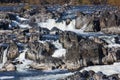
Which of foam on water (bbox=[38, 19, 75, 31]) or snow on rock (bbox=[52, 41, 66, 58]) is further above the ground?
snow on rock (bbox=[52, 41, 66, 58])

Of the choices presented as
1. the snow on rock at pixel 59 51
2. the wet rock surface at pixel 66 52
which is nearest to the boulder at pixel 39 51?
the wet rock surface at pixel 66 52

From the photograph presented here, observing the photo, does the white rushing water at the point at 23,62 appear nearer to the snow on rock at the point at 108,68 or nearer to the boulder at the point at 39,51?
the boulder at the point at 39,51

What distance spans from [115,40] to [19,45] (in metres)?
9.49

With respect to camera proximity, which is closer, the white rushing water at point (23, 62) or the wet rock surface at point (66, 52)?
the wet rock surface at point (66, 52)

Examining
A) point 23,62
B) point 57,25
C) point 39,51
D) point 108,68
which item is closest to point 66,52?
point 39,51

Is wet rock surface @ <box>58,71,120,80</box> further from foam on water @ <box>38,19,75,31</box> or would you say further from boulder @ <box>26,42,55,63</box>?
foam on water @ <box>38,19,75,31</box>

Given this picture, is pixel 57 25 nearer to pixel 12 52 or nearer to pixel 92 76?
pixel 12 52

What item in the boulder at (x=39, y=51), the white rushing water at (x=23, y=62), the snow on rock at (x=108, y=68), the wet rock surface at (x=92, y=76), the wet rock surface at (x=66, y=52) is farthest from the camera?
the boulder at (x=39, y=51)

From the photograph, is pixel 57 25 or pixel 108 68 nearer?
pixel 108 68

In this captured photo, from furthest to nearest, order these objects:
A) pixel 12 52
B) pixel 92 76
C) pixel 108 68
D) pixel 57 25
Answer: pixel 57 25
pixel 12 52
pixel 108 68
pixel 92 76

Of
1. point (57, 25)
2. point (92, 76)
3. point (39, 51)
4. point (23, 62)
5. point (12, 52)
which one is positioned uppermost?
point (39, 51)

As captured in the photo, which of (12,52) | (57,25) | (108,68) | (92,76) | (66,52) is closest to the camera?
(92,76)

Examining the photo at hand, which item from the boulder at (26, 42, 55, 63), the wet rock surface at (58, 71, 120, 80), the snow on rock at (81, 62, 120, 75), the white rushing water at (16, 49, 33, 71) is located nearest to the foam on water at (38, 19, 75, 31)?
the boulder at (26, 42, 55, 63)

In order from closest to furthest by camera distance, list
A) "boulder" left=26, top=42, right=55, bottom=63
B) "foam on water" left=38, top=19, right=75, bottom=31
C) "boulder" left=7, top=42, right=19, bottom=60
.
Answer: "boulder" left=26, top=42, right=55, bottom=63 < "boulder" left=7, top=42, right=19, bottom=60 < "foam on water" left=38, top=19, right=75, bottom=31
